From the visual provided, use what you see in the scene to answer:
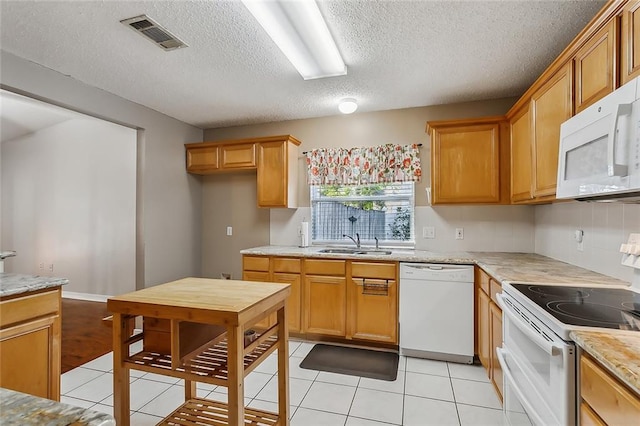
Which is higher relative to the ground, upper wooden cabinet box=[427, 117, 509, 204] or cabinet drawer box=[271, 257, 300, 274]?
upper wooden cabinet box=[427, 117, 509, 204]

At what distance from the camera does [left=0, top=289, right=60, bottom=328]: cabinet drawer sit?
1.63m

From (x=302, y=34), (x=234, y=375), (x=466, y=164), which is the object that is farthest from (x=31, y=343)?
(x=466, y=164)

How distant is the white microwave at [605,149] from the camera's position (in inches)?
46.1

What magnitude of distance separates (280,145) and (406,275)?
199 cm

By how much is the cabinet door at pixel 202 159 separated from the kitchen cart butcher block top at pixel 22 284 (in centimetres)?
225

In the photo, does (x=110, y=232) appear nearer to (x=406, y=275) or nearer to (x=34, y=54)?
(x=34, y=54)

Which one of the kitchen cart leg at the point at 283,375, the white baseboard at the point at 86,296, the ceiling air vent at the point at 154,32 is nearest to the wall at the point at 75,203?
the white baseboard at the point at 86,296

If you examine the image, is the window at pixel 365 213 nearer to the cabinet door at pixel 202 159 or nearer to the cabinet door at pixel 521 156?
the cabinet door at pixel 521 156

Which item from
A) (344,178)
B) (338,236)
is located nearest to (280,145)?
(344,178)

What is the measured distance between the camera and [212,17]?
189cm

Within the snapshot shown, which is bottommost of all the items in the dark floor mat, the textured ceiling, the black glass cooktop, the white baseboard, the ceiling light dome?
→ the dark floor mat

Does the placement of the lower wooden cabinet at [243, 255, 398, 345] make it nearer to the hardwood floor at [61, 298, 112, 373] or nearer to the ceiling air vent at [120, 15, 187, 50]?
the hardwood floor at [61, 298, 112, 373]

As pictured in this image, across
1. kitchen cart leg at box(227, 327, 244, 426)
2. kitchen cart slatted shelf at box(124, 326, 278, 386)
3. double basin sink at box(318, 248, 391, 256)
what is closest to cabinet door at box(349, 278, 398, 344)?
double basin sink at box(318, 248, 391, 256)

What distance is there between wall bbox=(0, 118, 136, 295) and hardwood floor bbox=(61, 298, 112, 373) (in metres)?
0.37
